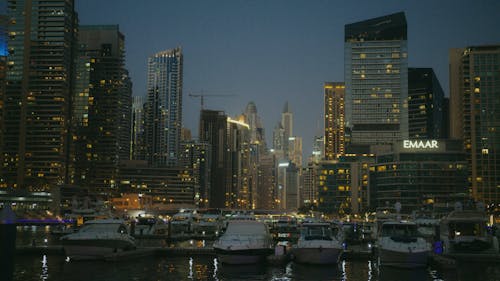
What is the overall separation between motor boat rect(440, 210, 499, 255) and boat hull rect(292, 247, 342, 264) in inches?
A: 512

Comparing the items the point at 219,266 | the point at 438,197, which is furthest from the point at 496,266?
the point at 438,197

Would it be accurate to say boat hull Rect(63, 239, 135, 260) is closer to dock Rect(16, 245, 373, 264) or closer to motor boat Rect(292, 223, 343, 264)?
dock Rect(16, 245, 373, 264)

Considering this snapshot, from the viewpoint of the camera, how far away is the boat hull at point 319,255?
157 feet

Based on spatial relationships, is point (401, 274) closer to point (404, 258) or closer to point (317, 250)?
point (404, 258)

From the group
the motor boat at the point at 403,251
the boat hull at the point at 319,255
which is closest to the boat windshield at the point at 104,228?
the boat hull at the point at 319,255

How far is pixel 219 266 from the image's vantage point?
1967 inches

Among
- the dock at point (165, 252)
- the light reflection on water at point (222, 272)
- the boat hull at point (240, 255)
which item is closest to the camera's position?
the light reflection on water at point (222, 272)

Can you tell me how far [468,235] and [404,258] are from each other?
1290cm

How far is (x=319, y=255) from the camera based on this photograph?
48.0m

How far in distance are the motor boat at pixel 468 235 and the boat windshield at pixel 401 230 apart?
7.45m

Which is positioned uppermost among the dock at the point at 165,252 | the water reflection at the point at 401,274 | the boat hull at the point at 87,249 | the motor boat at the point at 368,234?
the boat hull at the point at 87,249

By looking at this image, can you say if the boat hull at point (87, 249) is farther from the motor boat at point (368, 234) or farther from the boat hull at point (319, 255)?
the motor boat at point (368, 234)

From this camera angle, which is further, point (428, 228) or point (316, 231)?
point (428, 228)

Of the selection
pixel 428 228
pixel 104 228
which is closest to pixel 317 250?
pixel 104 228
